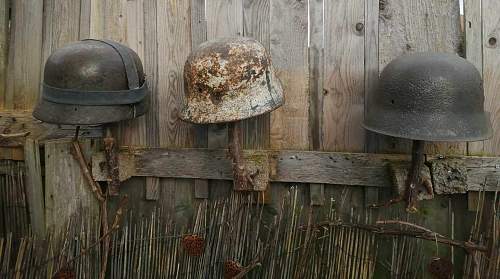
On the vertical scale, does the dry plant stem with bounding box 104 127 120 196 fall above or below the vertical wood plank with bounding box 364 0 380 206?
below

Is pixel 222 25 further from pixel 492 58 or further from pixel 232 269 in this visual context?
pixel 492 58

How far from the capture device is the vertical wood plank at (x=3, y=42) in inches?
114

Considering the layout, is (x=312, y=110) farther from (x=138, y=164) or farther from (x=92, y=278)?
(x=92, y=278)

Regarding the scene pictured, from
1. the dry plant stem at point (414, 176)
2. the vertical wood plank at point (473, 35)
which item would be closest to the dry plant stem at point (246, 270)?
the dry plant stem at point (414, 176)

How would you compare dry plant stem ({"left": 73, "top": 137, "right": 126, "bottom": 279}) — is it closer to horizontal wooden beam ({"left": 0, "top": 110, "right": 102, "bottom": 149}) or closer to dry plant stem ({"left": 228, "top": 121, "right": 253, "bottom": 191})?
horizontal wooden beam ({"left": 0, "top": 110, "right": 102, "bottom": 149})

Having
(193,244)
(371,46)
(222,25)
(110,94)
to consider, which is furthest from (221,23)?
(193,244)

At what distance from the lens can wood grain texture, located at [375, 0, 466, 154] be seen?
246 centimetres

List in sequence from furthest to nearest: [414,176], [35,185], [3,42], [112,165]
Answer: [3,42]
[35,185]
[112,165]
[414,176]

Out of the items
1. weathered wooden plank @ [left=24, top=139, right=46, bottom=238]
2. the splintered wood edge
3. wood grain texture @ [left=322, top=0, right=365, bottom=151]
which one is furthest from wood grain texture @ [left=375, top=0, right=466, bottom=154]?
weathered wooden plank @ [left=24, top=139, right=46, bottom=238]

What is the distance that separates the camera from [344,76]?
2.56 metres

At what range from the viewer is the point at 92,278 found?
272cm

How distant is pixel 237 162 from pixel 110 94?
34.0 inches

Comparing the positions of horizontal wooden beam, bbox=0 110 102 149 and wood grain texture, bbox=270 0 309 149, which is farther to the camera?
horizontal wooden beam, bbox=0 110 102 149

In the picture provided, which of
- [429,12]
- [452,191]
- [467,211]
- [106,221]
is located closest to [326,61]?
[429,12]
